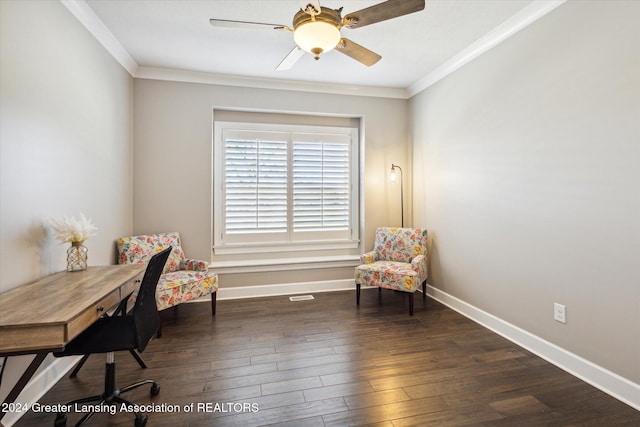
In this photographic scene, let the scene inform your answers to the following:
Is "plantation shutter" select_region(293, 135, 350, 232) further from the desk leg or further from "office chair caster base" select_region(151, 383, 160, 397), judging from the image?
the desk leg

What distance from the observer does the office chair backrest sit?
5.64 feet

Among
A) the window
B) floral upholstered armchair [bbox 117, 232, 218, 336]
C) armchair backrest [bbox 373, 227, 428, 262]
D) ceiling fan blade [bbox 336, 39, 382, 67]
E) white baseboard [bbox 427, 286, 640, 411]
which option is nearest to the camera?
white baseboard [bbox 427, 286, 640, 411]

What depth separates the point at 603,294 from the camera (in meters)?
2.08

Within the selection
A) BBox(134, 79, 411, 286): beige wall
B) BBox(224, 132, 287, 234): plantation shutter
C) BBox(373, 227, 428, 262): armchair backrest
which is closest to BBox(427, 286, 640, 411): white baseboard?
BBox(373, 227, 428, 262): armchair backrest

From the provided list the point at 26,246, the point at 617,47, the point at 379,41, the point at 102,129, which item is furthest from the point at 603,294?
the point at 102,129

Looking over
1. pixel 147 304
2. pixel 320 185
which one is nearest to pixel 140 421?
pixel 147 304

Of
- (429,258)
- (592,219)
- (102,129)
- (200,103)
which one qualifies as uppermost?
(200,103)

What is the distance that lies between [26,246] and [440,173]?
12.5 feet

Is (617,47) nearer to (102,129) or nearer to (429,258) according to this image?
(429,258)

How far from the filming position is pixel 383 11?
1.90 m

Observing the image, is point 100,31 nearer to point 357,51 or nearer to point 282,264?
point 357,51

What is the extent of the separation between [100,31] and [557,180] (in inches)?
156

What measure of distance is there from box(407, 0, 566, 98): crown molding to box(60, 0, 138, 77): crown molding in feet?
11.1

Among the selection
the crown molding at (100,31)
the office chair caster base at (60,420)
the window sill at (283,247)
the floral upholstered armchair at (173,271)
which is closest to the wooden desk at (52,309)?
the office chair caster base at (60,420)
